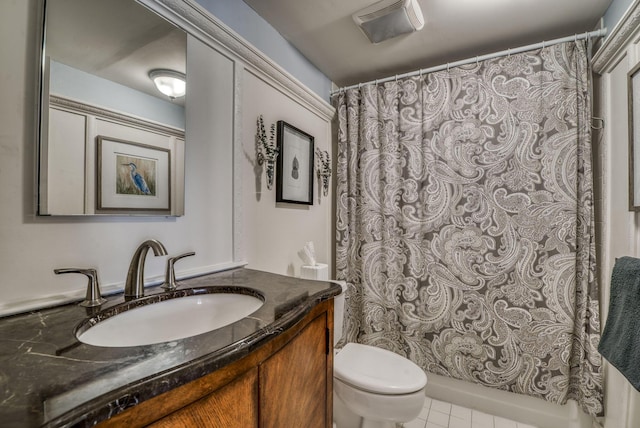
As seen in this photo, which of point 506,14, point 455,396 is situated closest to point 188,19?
point 506,14

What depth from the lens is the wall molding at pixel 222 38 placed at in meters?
1.10

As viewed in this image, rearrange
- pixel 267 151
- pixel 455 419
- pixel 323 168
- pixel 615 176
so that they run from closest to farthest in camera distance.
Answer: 1. pixel 615 176
2. pixel 267 151
3. pixel 455 419
4. pixel 323 168

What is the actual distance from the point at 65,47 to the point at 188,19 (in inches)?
18.8

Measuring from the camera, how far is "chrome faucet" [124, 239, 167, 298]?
0.92 metres

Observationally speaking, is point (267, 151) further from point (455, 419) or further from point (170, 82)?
point (455, 419)

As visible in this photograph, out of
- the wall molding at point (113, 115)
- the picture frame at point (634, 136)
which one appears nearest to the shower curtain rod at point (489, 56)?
the picture frame at point (634, 136)

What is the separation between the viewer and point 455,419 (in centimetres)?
179

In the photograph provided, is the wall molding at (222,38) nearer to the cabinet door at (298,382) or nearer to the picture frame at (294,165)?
Result: the picture frame at (294,165)

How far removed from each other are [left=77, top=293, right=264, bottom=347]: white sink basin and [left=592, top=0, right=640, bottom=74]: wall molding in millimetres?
1843

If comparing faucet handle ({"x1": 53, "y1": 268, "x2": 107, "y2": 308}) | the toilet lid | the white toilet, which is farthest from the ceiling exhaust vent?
the toilet lid

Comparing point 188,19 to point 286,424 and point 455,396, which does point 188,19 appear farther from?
point 455,396

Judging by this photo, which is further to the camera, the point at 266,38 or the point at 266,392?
the point at 266,38

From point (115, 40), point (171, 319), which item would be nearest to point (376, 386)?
point (171, 319)

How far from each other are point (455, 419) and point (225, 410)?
1.80 m
